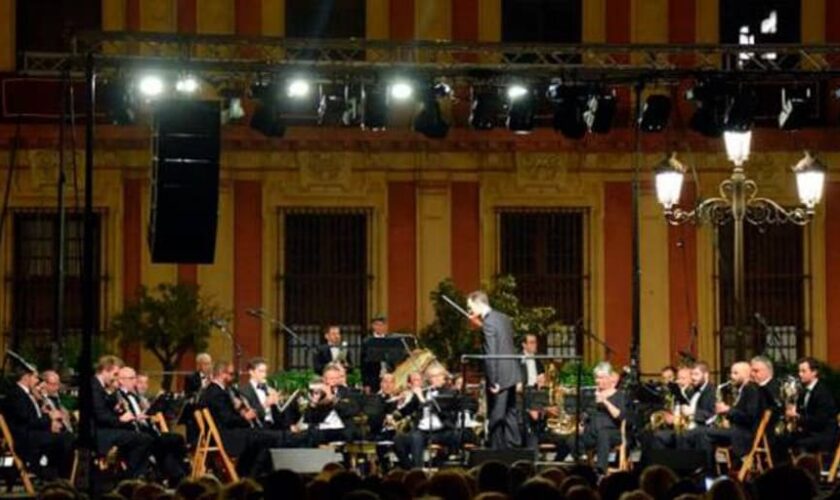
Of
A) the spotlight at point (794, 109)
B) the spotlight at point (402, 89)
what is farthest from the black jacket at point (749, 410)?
the spotlight at point (402, 89)

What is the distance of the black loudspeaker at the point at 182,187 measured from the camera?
69.1 ft

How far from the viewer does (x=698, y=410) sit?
2305 cm

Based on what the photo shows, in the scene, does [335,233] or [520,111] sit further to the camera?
[335,233]

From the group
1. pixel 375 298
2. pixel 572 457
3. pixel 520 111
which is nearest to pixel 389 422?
pixel 572 457

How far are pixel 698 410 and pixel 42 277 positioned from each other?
10.5 metres

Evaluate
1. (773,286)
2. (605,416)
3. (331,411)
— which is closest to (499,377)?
(605,416)

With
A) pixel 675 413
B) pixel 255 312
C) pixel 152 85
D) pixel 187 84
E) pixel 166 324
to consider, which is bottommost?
pixel 675 413

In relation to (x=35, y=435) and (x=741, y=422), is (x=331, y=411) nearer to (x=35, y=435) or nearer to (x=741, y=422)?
(x=35, y=435)

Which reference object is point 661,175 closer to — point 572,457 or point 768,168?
point 572,457

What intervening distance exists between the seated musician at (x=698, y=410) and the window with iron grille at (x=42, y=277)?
362 inches

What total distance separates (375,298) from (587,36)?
15.3ft

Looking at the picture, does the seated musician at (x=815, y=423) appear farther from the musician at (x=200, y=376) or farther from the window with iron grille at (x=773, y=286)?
the window with iron grille at (x=773, y=286)

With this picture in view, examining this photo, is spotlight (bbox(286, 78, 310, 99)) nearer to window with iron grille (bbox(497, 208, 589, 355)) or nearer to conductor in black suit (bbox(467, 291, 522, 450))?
conductor in black suit (bbox(467, 291, 522, 450))

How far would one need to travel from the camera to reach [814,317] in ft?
101
